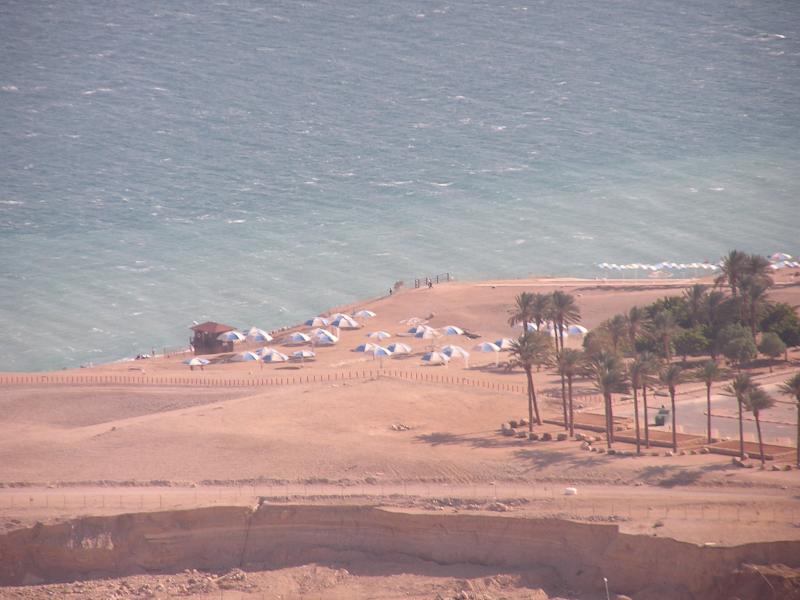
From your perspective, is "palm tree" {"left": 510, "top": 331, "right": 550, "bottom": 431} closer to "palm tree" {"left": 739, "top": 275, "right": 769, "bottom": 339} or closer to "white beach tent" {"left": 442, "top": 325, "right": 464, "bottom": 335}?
"palm tree" {"left": 739, "top": 275, "right": 769, "bottom": 339}

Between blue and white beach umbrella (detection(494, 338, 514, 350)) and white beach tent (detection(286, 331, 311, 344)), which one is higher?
white beach tent (detection(286, 331, 311, 344))

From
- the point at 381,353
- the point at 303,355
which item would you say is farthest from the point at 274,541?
the point at 303,355

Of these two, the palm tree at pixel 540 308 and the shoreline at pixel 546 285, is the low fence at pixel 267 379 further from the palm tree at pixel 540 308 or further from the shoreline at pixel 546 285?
the shoreline at pixel 546 285

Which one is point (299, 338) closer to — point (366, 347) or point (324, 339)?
point (324, 339)

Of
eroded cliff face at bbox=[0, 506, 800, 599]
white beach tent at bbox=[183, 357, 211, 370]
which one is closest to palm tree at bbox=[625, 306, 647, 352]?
eroded cliff face at bbox=[0, 506, 800, 599]

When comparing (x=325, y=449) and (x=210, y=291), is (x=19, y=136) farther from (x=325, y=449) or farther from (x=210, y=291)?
(x=325, y=449)
